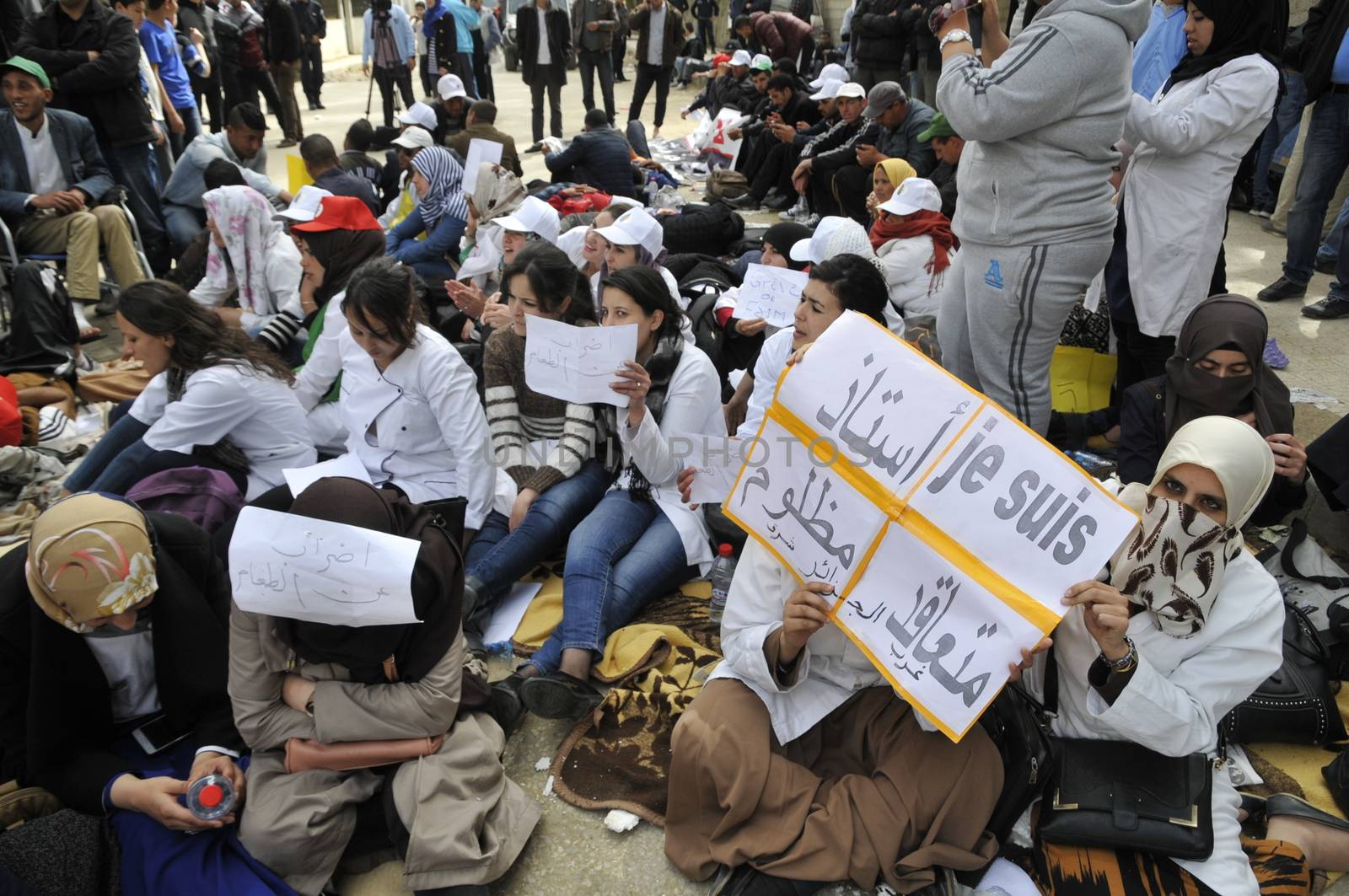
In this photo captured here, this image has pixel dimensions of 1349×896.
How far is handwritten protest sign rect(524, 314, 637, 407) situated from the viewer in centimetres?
337

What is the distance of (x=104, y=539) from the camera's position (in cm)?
238

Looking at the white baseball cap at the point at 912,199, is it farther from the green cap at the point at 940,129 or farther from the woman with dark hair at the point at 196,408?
the woman with dark hair at the point at 196,408

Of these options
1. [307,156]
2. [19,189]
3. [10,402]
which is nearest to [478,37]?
[307,156]

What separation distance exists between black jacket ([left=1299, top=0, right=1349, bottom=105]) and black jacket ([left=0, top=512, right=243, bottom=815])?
6421mm

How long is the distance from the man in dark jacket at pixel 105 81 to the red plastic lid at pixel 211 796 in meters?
6.32

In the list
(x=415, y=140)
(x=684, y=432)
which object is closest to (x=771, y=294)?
A: (x=684, y=432)

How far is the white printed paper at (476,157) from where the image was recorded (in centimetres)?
670

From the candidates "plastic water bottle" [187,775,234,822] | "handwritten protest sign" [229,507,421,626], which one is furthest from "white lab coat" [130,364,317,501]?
"plastic water bottle" [187,775,234,822]

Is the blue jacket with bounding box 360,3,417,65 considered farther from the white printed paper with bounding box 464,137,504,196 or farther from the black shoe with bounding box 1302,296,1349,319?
the black shoe with bounding box 1302,296,1349,319

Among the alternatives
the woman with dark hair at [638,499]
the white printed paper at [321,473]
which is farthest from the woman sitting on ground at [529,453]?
the white printed paper at [321,473]

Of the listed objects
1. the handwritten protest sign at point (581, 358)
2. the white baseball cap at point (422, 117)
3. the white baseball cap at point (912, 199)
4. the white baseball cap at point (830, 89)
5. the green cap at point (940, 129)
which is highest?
the green cap at point (940, 129)

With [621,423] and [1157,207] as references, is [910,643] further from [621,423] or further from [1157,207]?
[1157,207]

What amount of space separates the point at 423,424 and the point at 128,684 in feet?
4.81

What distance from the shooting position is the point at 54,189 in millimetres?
6434
